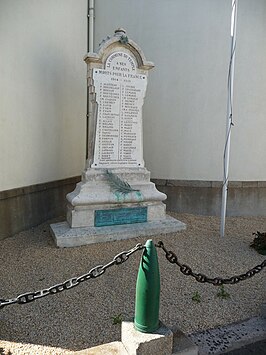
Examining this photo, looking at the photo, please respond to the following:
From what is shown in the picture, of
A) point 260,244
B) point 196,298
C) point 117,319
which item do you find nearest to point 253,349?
point 196,298

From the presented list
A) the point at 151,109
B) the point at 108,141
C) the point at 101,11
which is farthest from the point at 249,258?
the point at 101,11

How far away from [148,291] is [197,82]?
5.19m

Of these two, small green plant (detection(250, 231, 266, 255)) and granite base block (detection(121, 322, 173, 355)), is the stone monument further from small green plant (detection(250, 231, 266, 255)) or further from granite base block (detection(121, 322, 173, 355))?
granite base block (detection(121, 322, 173, 355))

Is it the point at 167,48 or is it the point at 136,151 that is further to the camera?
the point at 167,48

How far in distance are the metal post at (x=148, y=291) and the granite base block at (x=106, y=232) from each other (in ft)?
7.99

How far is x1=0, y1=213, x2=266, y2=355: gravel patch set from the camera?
7.64 feet

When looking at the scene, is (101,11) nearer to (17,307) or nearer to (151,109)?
(151,109)

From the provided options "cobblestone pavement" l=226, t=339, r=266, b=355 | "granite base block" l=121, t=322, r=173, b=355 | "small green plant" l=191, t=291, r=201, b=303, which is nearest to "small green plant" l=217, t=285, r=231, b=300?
"small green plant" l=191, t=291, r=201, b=303

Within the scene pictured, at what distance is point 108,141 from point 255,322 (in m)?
3.24

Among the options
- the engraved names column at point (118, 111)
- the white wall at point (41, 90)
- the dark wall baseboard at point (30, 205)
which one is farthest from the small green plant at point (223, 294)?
the white wall at point (41, 90)

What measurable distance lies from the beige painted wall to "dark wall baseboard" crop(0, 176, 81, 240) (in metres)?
0.25

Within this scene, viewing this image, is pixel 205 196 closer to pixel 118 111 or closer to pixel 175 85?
pixel 175 85

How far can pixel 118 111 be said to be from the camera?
4723 mm

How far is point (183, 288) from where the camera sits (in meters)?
3.12
